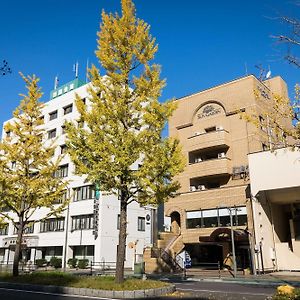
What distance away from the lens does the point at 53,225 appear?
4181cm

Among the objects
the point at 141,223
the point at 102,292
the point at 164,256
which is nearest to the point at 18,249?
the point at 102,292

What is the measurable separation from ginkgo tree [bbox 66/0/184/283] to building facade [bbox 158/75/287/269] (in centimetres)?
1564

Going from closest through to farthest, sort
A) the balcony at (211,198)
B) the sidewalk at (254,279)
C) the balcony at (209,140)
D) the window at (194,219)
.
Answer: the sidewalk at (254,279)
the balcony at (211,198)
the window at (194,219)
the balcony at (209,140)

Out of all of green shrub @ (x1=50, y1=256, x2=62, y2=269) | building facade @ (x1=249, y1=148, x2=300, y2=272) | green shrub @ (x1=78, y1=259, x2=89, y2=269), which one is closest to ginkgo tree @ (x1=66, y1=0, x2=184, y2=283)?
building facade @ (x1=249, y1=148, x2=300, y2=272)

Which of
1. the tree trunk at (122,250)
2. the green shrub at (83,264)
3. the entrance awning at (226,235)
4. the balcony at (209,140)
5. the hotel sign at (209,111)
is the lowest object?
the green shrub at (83,264)

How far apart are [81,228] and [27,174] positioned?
19709mm

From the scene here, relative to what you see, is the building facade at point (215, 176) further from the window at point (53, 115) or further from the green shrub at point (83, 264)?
the window at point (53, 115)

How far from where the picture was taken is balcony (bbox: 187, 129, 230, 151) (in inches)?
1353

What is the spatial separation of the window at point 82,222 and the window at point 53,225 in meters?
2.02

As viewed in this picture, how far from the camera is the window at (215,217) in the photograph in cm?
3084

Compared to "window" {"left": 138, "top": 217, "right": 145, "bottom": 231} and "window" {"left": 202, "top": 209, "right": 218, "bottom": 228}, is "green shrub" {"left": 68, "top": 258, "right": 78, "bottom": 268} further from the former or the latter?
"window" {"left": 202, "top": 209, "right": 218, "bottom": 228}

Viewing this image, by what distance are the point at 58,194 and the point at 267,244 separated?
18.5 meters

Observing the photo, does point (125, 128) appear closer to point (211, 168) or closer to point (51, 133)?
point (211, 168)

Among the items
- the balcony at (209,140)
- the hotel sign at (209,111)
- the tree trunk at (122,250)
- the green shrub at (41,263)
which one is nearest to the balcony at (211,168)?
the balcony at (209,140)
